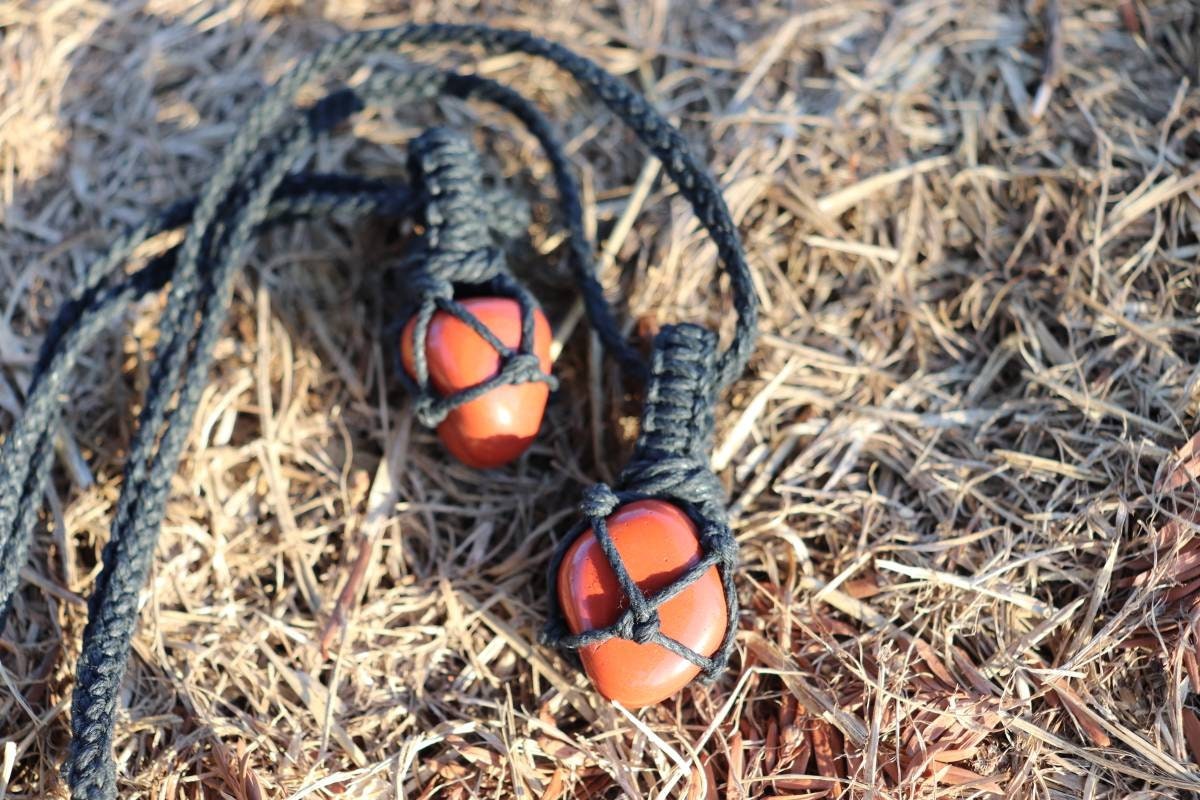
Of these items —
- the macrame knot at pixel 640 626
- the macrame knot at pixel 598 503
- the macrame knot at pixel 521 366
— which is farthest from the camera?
the macrame knot at pixel 521 366

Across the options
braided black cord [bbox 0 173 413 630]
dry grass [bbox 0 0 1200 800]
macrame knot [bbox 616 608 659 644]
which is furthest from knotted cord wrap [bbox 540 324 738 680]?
braided black cord [bbox 0 173 413 630]

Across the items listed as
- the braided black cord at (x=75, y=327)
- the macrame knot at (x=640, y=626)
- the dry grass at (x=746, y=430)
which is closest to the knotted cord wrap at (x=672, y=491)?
the macrame knot at (x=640, y=626)

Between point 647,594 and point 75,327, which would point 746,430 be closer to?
point 647,594

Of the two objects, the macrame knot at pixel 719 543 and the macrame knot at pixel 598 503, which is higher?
the macrame knot at pixel 598 503

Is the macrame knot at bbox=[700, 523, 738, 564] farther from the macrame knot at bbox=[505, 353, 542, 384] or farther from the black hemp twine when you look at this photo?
the macrame knot at bbox=[505, 353, 542, 384]

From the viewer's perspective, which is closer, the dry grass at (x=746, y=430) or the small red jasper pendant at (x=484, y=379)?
the dry grass at (x=746, y=430)

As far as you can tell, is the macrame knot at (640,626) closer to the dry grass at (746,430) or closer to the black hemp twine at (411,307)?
the black hemp twine at (411,307)

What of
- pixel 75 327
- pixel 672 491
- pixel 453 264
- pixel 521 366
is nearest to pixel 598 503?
pixel 672 491

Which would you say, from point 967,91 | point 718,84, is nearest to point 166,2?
point 718,84
